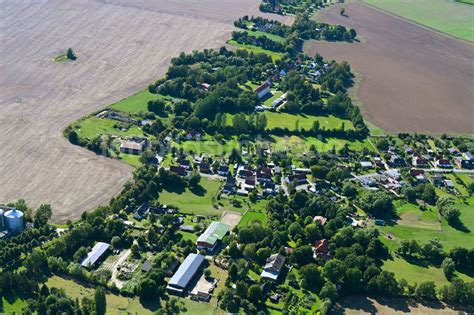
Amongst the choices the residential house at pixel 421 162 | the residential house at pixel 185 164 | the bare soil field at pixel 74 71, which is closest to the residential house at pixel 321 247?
the residential house at pixel 185 164

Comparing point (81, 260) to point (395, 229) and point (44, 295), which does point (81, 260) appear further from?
point (395, 229)

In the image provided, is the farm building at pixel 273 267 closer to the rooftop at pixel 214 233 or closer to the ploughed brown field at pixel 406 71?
the rooftop at pixel 214 233

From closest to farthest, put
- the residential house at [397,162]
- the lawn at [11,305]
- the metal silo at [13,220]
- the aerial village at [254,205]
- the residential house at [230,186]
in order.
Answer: the lawn at [11,305]
the aerial village at [254,205]
the metal silo at [13,220]
the residential house at [230,186]
the residential house at [397,162]

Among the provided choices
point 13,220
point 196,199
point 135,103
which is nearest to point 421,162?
point 196,199

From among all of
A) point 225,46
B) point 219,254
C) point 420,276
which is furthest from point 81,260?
point 225,46

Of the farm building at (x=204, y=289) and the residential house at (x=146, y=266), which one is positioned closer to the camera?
the farm building at (x=204, y=289)

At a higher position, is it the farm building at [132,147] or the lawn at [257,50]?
the lawn at [257,50]
